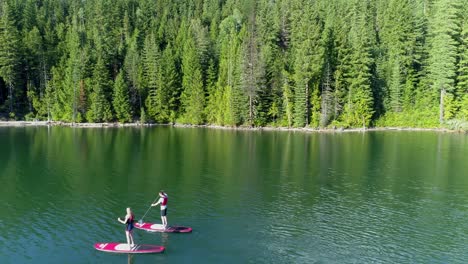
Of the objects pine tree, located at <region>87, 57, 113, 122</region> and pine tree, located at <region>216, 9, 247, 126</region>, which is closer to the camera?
pine tree, located at <region>216, 9, 247, 126</region>

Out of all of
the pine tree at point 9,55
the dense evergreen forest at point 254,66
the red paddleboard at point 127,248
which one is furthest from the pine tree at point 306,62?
the pine tree at point 9,55

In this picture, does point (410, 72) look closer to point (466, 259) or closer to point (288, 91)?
point (288, 91)

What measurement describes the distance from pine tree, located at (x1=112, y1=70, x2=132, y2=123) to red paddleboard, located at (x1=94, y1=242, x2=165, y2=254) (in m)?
92.6

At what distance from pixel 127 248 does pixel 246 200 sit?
50.7ft

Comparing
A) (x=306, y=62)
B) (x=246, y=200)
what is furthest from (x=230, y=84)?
(x=246, y=200)

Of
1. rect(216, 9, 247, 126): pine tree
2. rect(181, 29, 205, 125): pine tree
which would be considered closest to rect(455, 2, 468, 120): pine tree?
rect(216, 9, 247, 126): pine tree

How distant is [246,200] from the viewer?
4141cm

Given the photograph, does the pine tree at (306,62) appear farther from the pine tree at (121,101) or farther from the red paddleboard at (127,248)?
the red paddleboard at (127,248)

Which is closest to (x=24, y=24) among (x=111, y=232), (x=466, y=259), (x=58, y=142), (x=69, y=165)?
(x=58, y=142)

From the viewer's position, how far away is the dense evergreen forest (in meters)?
103

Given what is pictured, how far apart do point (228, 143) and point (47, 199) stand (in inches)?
1694

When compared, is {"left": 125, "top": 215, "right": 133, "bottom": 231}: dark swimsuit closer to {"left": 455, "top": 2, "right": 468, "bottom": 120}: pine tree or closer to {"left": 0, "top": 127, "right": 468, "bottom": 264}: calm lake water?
{"left": 0, "top": 127, "right": 468, "bottom": 264}: calm lake water

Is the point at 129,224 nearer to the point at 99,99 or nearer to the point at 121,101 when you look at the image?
the point at 121,101

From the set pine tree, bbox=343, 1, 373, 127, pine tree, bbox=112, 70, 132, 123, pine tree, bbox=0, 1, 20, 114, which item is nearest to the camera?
pine tree, bbox=343, 1, 373, 127
